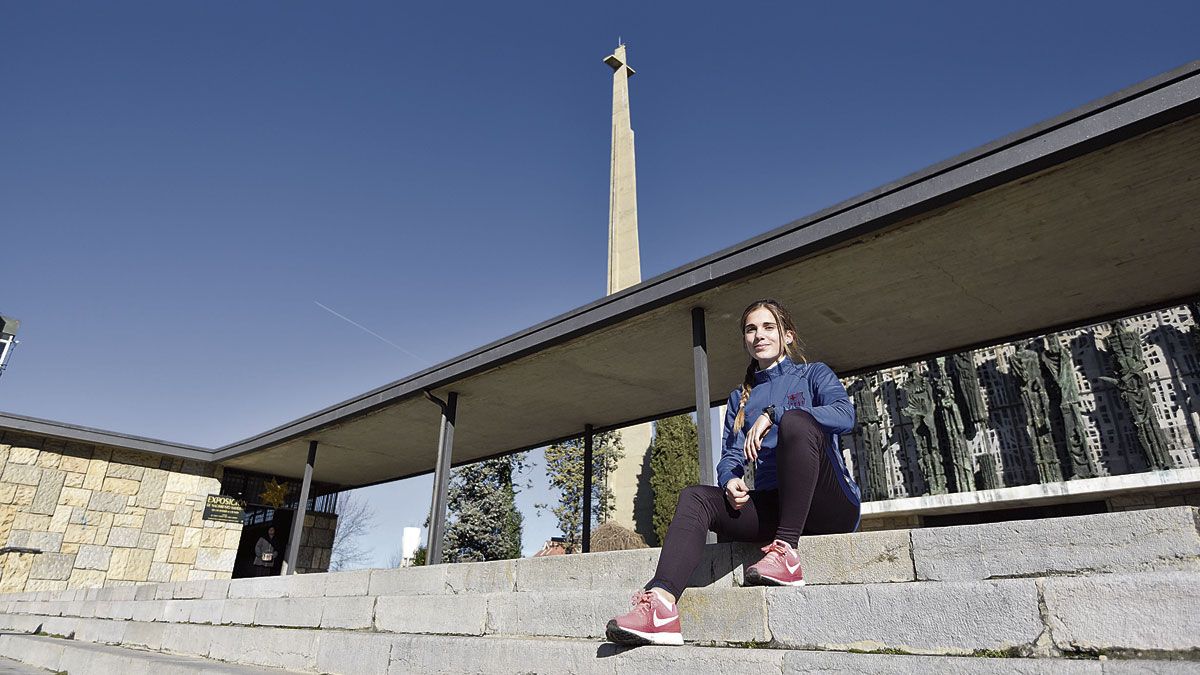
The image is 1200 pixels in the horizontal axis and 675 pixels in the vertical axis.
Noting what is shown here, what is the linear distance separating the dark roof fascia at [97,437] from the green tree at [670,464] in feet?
49.1

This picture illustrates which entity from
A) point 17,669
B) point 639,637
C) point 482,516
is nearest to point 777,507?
point 639,637

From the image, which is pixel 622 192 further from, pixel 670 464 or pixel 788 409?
pixel 788 409

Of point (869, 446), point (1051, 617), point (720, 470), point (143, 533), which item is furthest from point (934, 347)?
point (869, 446)

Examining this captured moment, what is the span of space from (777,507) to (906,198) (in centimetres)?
218

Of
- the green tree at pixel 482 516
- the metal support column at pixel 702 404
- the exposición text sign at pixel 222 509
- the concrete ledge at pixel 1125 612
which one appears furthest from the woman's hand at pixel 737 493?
the green tree at pixel 482 516

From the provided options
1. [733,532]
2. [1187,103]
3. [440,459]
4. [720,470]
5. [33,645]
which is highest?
[1187,103]

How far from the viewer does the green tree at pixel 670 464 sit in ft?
73.3

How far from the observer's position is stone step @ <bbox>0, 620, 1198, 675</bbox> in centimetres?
166

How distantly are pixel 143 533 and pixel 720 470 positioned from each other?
11.2m

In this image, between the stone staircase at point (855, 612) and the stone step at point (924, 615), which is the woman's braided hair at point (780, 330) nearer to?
the stone staircase at point (855, 612)

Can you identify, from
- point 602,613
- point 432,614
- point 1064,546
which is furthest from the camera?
point 432,614

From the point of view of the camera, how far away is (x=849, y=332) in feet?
18.3

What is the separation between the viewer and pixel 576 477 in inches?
941

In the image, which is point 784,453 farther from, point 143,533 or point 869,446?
point 869,446
